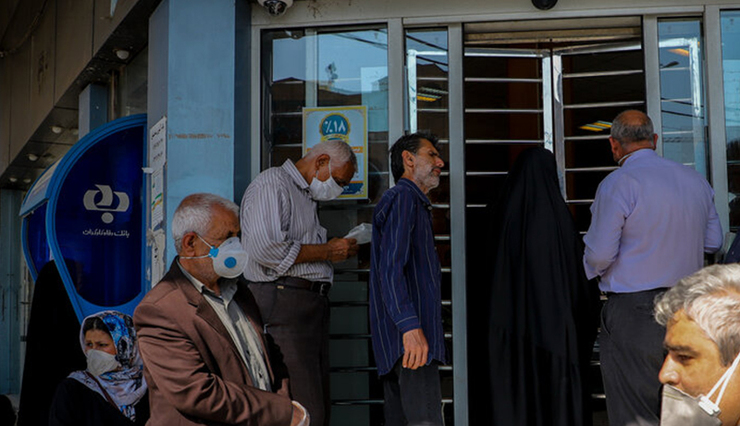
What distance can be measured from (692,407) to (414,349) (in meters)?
2.06

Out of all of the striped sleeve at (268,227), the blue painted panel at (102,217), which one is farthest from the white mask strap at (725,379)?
the blue painted panel at (102,217)

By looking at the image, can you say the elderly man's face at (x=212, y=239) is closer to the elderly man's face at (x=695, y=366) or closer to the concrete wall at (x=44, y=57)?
the elderly man's face at (x=695, y=366)

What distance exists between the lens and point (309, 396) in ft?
14.9

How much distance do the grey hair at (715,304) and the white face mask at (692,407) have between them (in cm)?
5

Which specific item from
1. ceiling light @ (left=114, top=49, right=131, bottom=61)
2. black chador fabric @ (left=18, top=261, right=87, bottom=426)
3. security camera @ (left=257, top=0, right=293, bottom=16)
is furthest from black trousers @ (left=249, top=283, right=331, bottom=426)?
ceiling light @ (left=114, top=49, right=131, bottom=61)

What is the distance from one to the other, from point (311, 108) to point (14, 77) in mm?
7583

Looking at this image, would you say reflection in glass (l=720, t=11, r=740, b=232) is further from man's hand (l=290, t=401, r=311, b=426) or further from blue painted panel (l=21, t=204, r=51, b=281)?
blue painted panel (l=21, t=204, r=51, b=281)

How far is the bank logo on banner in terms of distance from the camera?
6215 mm

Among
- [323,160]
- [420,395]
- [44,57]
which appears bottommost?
[420,395]

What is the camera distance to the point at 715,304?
2281 mm

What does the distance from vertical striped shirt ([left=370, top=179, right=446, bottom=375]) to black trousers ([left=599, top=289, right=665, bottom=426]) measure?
0.80m

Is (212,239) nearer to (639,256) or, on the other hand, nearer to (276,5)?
(639,256)

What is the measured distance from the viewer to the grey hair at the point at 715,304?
2.22 m

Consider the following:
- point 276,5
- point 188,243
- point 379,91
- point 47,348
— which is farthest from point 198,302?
point 47,348
